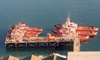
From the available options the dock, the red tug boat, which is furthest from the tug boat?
the red tug boat

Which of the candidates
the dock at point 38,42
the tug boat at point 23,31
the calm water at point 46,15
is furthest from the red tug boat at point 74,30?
the tug boat at point 23,31

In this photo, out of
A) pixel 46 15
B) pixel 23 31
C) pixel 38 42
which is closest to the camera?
pixel 38 42

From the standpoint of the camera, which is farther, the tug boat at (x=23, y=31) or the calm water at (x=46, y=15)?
the tug boat at (x=23, y=31)

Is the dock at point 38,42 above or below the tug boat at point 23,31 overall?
below

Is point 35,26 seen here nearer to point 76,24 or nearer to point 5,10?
point 76,24

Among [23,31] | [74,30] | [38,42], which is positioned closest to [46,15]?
[23,31]

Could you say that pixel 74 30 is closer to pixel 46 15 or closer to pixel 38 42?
pixel 38 42

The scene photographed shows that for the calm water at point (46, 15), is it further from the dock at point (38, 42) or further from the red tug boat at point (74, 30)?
the red tug boat at point (74, 30)
